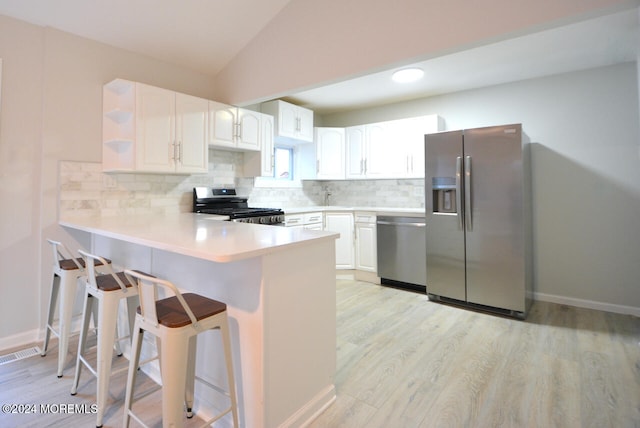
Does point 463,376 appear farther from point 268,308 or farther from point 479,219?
point 479,219

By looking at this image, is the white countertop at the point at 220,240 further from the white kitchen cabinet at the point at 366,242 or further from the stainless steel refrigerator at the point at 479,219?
the white kitchen cabinet at the point at 366,242

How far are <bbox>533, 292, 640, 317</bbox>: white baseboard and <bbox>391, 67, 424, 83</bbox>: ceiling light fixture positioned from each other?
2.72 meters

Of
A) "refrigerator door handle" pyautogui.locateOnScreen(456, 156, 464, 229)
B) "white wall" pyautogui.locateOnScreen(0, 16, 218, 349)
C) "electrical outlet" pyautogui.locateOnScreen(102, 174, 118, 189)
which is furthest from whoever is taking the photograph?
"refrigerator door handle" pyautogui.locateOnScreen(456, 156, 464, 229)

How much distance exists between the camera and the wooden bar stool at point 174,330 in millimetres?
1257

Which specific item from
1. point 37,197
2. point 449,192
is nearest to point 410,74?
point 449,192

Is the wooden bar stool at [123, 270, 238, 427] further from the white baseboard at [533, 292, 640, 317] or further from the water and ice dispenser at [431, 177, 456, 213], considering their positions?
the white baseboard at [533, 292, 640, 317]

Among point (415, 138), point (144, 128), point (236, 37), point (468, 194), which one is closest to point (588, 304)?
point (468, 194)

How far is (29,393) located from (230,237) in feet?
5.26

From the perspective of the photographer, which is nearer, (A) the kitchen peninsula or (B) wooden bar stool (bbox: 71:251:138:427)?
(A) the kitchen peninsula

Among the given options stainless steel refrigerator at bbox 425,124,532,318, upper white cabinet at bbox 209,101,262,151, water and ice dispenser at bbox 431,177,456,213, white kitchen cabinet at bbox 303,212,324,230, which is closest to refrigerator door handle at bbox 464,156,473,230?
stainless steel refrigerator at bbox 425,124,532,318

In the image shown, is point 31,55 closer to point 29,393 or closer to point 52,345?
point 52,345

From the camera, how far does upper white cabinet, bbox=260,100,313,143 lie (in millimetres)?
4055

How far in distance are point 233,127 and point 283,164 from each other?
129cm

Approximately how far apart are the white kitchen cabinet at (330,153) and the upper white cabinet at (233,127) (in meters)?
1.13
